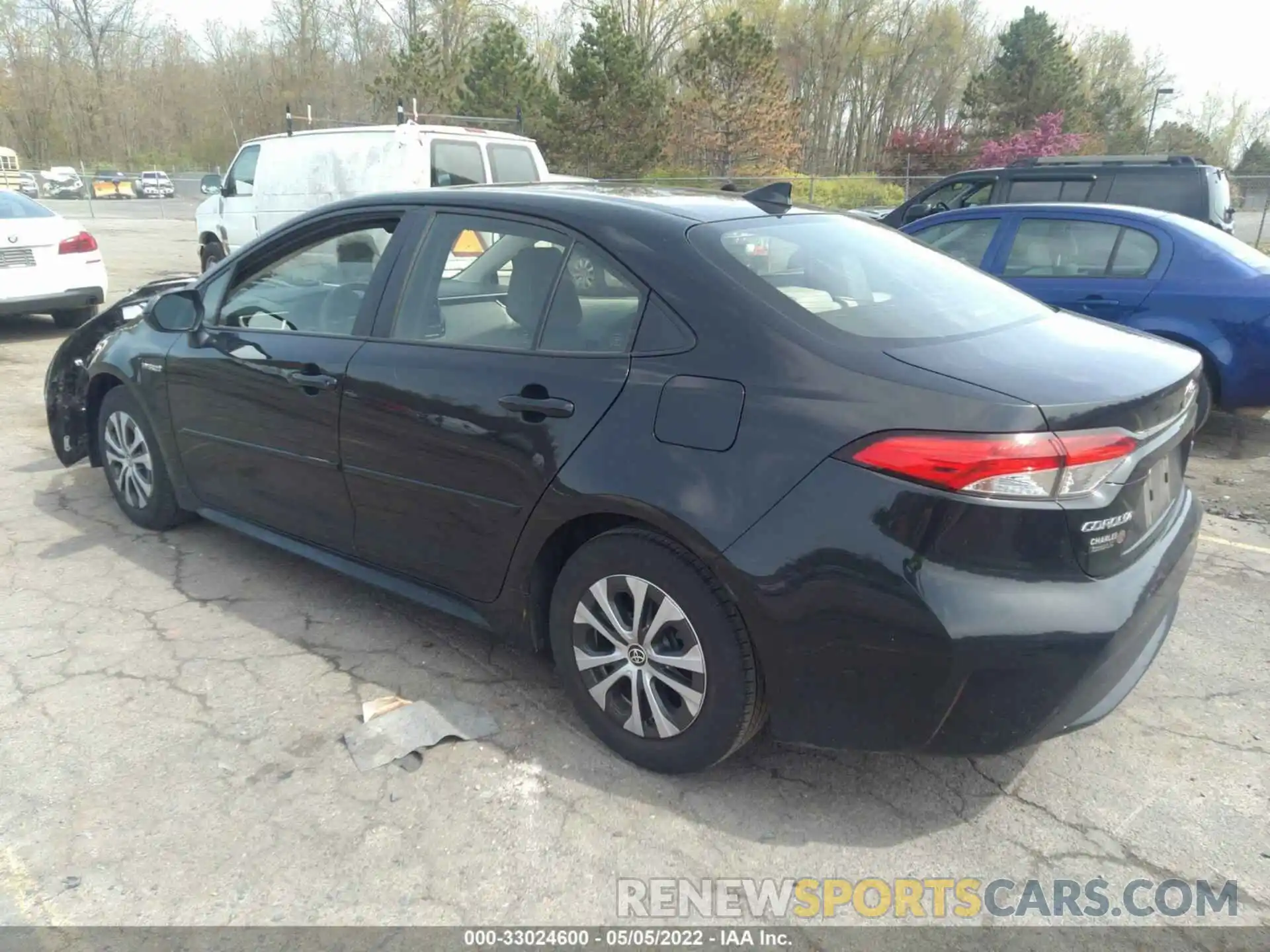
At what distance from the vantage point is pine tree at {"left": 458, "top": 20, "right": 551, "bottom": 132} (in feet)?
94.4

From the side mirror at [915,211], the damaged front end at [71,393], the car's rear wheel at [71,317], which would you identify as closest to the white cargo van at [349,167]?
the car's rear wheel at [71,317]

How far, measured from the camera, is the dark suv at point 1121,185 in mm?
9344

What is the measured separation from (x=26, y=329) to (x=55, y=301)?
1.35m

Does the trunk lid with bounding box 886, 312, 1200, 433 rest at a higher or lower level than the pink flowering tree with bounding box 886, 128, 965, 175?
lower

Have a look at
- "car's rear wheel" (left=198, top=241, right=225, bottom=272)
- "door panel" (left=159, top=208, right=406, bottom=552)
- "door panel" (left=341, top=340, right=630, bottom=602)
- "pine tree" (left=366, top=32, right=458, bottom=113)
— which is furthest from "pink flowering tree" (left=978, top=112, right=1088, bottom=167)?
"door panel" (left=341, top=340, right=630, bottom=602)

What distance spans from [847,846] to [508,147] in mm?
9983

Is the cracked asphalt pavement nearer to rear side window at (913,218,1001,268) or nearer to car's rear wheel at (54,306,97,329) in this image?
rear side window at (913,218,1001,268)

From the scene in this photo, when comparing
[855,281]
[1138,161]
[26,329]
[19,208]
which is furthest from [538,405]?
[26,329]

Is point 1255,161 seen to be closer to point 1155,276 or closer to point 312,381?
point 1155,276

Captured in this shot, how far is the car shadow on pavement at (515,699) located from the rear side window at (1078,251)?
15.3 feet

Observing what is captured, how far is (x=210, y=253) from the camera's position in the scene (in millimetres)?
13156

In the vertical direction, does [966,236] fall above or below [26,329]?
above
